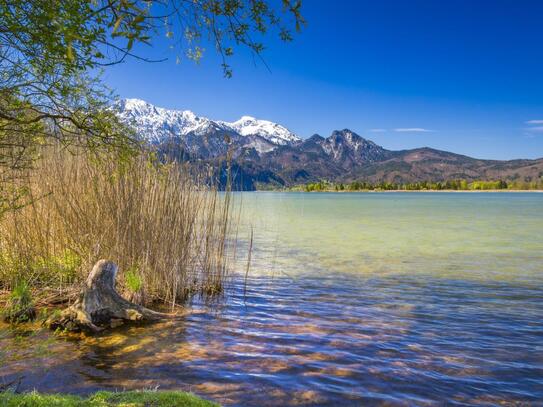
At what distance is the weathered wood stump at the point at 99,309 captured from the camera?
711 cm


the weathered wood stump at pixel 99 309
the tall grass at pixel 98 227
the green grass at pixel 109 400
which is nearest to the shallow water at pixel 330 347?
the weathered wood stump at pixel 99 309

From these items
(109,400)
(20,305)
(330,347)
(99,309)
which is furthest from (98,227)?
(109,400)

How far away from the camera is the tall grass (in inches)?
322

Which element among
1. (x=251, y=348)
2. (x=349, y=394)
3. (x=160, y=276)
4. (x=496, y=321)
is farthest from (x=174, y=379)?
(x=496, y=321)

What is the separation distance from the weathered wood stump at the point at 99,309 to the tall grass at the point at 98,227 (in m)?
0.64

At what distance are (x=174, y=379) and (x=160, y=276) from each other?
362 centimetres

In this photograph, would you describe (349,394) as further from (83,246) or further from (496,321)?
(83,246)

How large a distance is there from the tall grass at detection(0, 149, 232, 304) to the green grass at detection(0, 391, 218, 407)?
4602 millimetres

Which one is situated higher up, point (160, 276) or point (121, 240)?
point (121, 240)

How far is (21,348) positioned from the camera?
6191 millimetres

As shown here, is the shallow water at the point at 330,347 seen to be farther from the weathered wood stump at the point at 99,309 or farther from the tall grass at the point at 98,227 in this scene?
the tall grass at the point at 98,227

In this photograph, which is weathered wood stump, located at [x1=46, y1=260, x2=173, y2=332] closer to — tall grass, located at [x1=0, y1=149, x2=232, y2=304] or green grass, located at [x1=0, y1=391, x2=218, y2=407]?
tall grass, located at [x1=0, y1=149, x2=232, y2=304]

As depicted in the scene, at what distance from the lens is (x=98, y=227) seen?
27.4ft

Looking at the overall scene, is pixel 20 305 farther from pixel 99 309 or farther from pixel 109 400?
pixel 109 400
